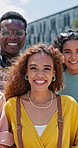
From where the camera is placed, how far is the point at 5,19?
183 inches

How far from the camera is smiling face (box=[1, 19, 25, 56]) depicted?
4.48m

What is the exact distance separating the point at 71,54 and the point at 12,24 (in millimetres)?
1200

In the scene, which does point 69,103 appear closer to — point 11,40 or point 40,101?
point 40,101

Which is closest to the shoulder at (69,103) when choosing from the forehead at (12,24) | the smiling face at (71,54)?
the smiling face at (71,54)

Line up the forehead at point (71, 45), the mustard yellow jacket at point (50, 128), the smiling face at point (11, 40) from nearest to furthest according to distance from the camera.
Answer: the mustard yellow jacket at point (50, 128), the forehead at point (71, 45), the smiling face at point (11, 40)

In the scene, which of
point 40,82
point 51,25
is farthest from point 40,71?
point 51,25

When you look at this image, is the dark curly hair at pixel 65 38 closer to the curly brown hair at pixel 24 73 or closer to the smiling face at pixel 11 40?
the curly brown hair at pixel 24 73

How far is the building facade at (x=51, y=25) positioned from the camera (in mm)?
52031

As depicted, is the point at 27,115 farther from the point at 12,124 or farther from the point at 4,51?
the point at 4,51

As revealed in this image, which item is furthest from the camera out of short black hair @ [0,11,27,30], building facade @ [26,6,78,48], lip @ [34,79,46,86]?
building facade @ [26,6,78,48]

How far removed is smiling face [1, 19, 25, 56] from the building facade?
153 feet

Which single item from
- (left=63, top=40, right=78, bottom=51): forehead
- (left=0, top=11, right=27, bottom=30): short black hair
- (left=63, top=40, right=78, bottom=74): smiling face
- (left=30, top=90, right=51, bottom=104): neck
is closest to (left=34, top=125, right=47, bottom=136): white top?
(left=30, top=90, right=51, bottom=104): neck

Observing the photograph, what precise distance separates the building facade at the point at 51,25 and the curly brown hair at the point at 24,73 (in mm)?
47803

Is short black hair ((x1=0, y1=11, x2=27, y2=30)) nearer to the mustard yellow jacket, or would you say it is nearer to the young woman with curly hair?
the young woman with curly hair
